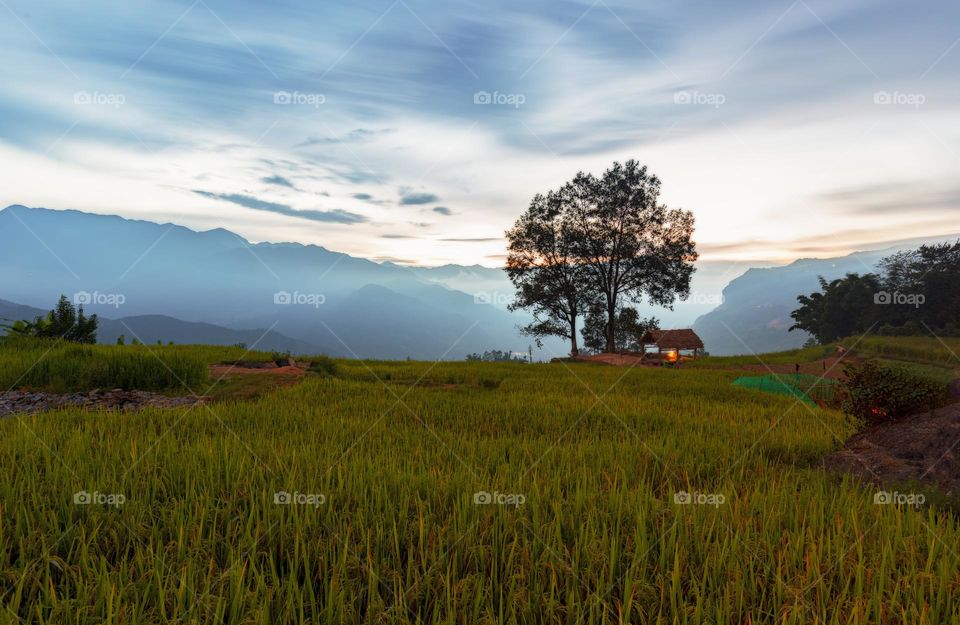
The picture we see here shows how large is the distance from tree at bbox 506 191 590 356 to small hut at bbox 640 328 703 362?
7.54m

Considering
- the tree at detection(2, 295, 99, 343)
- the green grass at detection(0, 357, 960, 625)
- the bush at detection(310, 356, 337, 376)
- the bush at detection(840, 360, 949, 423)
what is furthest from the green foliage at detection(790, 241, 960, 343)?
the tree at detection(2, 295, 99, 343)

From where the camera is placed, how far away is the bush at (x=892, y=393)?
928cm

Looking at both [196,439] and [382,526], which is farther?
[196,439]

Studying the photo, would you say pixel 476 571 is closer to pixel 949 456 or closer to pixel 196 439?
pixel 196 439

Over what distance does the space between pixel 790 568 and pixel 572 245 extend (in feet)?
149

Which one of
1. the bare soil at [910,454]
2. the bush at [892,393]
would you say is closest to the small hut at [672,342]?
the bush at [892,393]

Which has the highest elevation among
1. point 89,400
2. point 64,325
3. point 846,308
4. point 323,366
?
point 846,308

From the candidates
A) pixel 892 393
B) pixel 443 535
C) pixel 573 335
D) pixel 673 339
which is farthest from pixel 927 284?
pixel 443 535

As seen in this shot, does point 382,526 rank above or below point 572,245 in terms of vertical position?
below

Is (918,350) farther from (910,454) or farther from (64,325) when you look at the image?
(64,325)

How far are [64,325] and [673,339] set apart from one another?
4764 cm

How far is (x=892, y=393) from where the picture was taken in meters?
9.35

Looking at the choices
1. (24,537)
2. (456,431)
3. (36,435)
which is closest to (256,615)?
(24,537)

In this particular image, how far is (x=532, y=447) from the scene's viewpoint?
7.45 meters
